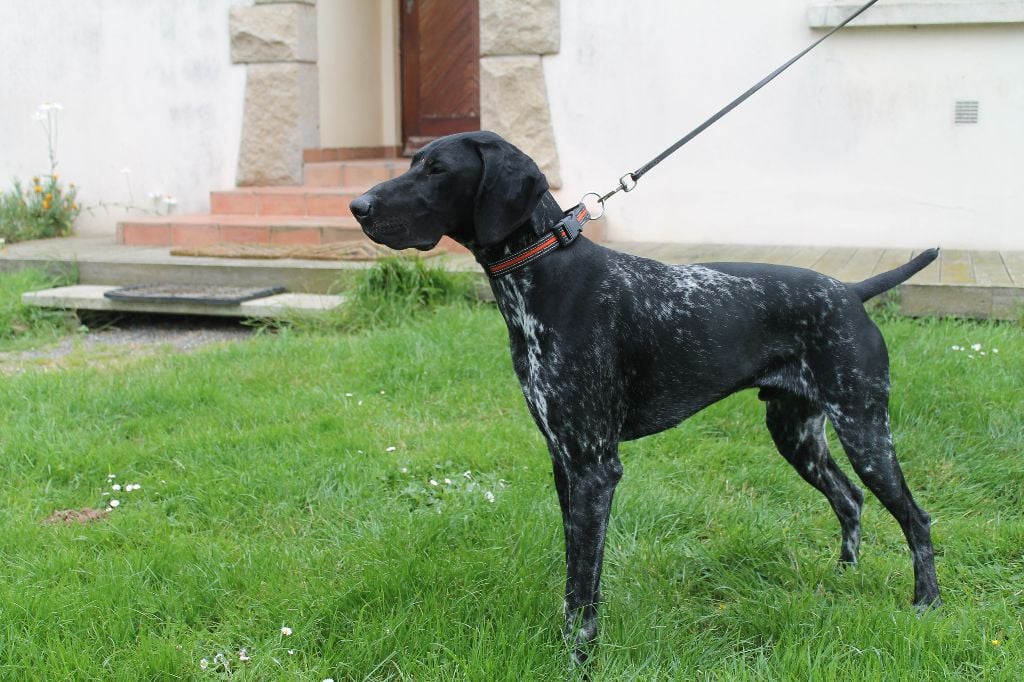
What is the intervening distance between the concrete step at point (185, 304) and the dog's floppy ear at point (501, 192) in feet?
12.8

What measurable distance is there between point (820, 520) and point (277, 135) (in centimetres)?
628

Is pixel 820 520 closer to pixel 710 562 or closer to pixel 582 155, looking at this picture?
pixel 710 562

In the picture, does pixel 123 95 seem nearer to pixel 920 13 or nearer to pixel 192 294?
pixel 192 294

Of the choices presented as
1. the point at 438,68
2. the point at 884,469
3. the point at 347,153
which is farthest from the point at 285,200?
the point at 884,469

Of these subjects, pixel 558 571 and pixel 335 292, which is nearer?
pixel 558 571

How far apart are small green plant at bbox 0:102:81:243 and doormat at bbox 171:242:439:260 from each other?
7.49ft

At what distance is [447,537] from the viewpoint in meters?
3.21

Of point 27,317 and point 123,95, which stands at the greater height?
point 123,95

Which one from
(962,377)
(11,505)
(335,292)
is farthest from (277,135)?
(962,377)

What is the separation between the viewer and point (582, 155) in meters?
7.74

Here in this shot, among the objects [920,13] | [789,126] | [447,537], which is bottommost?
[447,537]

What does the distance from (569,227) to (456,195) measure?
1.03ft

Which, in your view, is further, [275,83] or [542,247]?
[275,83]

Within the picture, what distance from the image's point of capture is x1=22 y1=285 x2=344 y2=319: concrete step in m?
6.30
